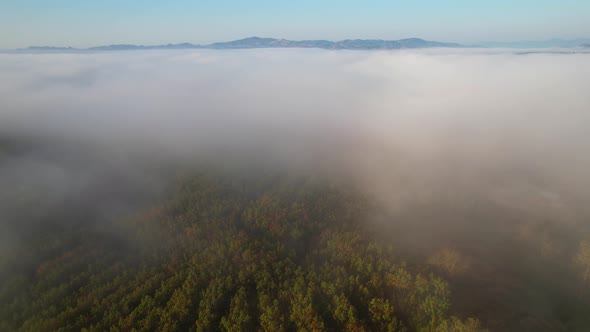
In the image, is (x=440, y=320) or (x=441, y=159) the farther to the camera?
(x=441, y=159)

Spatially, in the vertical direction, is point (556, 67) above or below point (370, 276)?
above

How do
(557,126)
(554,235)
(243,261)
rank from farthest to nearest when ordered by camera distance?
(557,126), (554,235), (243,261)

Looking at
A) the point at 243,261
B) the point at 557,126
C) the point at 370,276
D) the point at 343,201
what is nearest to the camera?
the point at 370,276

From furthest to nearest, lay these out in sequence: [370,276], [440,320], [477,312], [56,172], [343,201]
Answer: [56,172], [343,201], [370,276], [477,312], [440,320]

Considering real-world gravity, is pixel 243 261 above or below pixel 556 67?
below

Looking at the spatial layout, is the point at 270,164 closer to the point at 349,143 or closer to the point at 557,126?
the point at 349,143

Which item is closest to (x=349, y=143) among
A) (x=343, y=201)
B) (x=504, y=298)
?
(x=343, y=201)

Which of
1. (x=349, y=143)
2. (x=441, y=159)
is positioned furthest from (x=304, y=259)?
(x=349, y=143)

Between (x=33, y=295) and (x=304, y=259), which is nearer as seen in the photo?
(x=33, y=295)

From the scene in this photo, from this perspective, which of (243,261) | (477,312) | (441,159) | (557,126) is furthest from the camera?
(557,126)

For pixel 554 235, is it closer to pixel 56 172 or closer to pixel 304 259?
pixel 304 259
